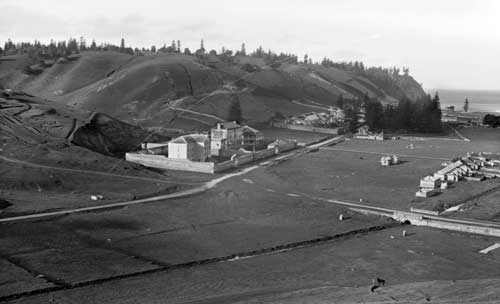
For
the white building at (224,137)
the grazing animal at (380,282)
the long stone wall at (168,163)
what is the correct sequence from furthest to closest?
1. the white building at (224,137)
2. the long stone wall at (168,163)
3. the grazing animal at (380,282)

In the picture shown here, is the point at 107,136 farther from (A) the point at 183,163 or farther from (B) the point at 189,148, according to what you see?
(A) the point at 183,163

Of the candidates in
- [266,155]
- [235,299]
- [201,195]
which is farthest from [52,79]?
[235,299]

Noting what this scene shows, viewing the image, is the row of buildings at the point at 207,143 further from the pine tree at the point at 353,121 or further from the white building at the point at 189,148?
the pine tree at the point at 353,121

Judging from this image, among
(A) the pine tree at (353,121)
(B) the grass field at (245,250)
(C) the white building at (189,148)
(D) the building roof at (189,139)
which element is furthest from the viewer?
(A) the pine tree at (353,121)

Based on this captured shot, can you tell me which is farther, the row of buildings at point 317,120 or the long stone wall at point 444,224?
the row of buildings at point 317,120

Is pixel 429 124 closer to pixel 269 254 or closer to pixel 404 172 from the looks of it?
pixel 404 172

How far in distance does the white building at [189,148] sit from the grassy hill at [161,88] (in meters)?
35.6

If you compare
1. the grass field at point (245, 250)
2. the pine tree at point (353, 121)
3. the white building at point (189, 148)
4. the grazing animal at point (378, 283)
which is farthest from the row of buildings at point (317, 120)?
the grazing animal at point (378, 283)

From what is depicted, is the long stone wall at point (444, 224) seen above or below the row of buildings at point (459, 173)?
below

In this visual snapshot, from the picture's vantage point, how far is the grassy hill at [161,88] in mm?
123875

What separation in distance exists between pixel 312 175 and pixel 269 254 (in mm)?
30312

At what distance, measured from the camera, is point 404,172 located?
69.7 m

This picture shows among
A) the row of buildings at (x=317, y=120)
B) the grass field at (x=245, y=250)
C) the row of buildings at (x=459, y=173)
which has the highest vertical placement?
the row of buildings at (x=317, y=120)

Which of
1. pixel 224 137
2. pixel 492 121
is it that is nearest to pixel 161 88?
pixel 224 137
